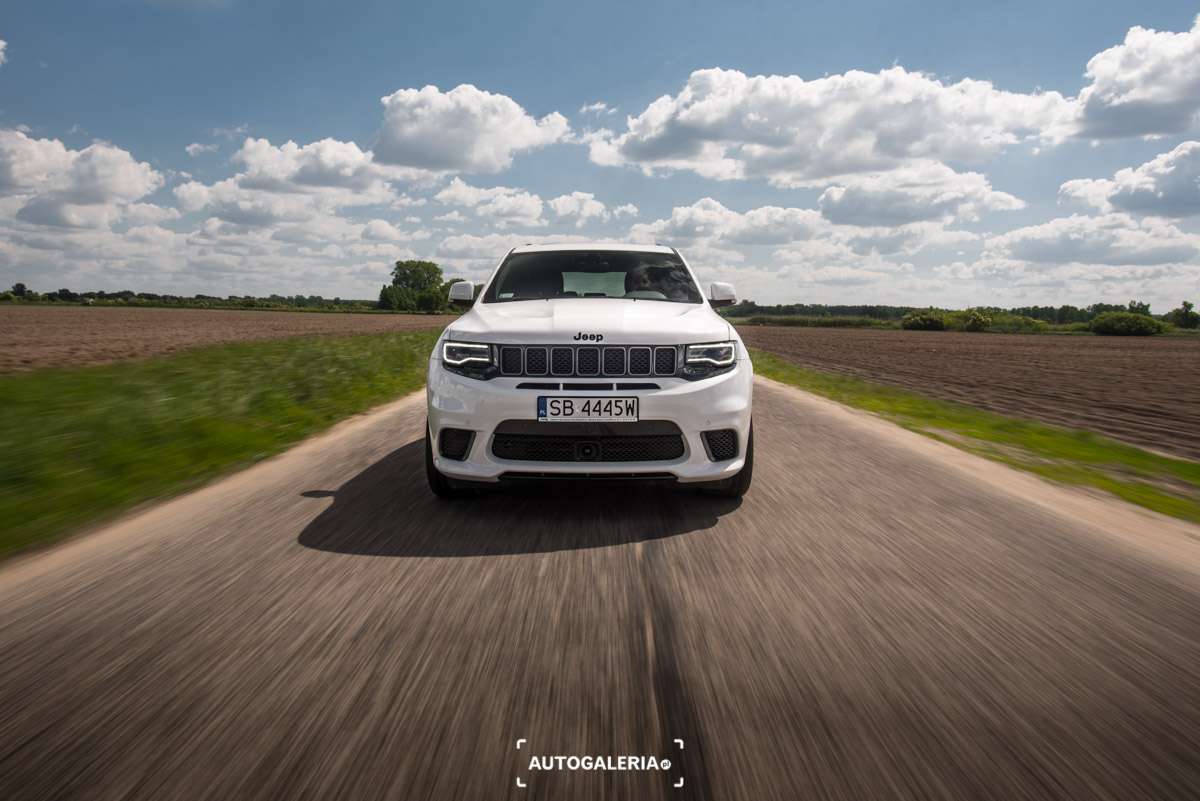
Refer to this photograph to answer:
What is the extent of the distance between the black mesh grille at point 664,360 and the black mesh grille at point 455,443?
1.09 meters

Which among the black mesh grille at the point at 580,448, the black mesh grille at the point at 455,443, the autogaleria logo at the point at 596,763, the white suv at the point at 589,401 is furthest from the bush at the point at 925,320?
the autogaleria logo at the point at 596,763

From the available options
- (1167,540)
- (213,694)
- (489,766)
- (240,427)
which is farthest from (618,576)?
(240,427)

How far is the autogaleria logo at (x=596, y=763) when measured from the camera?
167 centimetres

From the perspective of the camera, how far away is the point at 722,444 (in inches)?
154

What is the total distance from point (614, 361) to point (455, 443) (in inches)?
39.3

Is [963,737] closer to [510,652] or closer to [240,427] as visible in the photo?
[510,652]

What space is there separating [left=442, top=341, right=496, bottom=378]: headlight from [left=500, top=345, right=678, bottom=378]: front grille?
0.08 m

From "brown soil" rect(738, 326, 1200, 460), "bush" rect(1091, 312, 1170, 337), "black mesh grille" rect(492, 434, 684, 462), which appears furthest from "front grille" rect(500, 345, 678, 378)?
"bush" rect(1091, 312, 1170, 337)

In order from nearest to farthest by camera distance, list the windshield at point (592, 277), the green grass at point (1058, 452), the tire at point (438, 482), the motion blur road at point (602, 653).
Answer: the motion blur road at point (602, 653), the tire at point (438, 482), the green grass at point (1058, 452), the windshield at point (592, 277)

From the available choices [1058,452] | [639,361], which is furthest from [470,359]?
[1058,452]

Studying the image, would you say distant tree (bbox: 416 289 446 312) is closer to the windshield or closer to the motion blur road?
the windshield

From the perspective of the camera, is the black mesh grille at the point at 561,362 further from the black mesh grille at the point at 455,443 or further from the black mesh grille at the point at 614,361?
the black mesh grille at the point at 455,443

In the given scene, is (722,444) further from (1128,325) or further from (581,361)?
(1128,325)

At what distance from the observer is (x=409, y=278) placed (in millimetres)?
A: 126188
